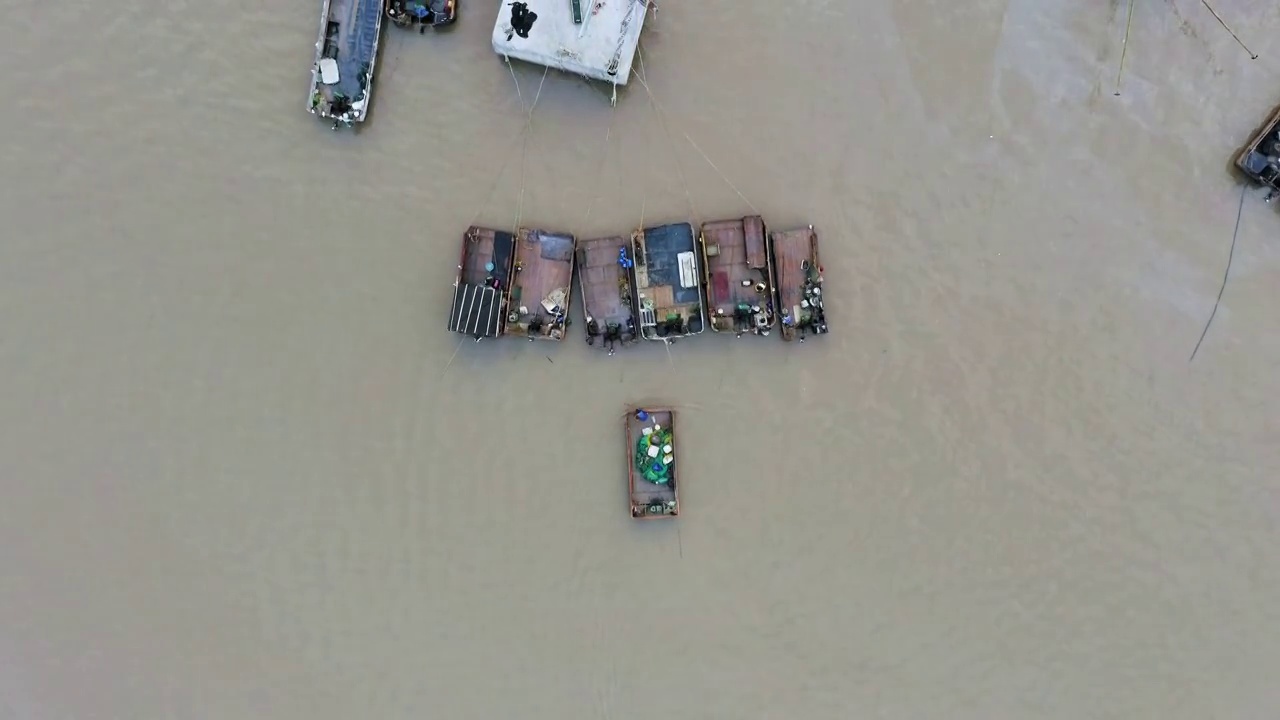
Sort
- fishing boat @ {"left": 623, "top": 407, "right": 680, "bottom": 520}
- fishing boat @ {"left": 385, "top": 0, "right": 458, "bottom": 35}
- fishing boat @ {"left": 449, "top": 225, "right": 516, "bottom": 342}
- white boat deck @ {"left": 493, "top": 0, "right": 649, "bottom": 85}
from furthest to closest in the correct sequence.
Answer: fishing boat @ {"left": 623, "top": 407, "right": 680, "bottom": 520}, fishing boat @ {"left": 385, "top": 0, "right": 458, "bottom": 35}, fishing boat @ {"left": 449, "top": 225, "right": 516, "bottom": 342}, white boat deck @ {"left": 493, "top": 0, "right": 649, "bottom": 85}

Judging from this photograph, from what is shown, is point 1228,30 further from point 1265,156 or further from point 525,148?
point 525,148

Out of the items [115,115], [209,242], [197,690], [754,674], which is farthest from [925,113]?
[197,690]

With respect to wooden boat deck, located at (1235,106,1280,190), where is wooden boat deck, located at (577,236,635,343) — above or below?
below

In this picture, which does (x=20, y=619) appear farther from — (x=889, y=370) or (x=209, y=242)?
(x=889, y=370)

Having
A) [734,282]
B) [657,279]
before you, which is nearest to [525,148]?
[657,279]

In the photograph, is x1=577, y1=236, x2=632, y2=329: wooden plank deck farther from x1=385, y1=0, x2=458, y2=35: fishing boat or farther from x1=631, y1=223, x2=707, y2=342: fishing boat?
x1=385, y1=0, x2=458, y2=35: fishing boat

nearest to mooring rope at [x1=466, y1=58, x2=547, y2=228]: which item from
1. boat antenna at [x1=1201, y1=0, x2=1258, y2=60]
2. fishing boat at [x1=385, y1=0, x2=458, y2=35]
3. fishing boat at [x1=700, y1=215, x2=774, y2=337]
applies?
fishing boat at [x1=385, y1=0, x2=458, y2=35]
